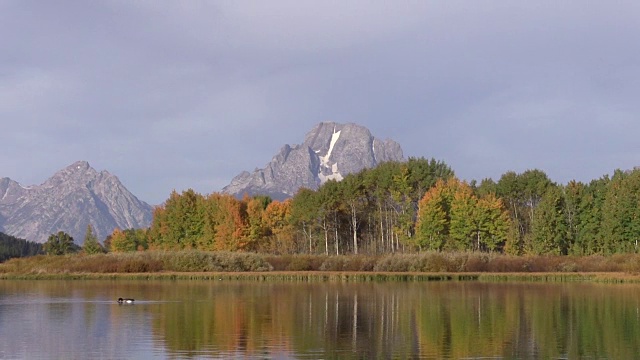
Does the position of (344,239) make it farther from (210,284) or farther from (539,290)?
(539,290)

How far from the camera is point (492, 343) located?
3588cm

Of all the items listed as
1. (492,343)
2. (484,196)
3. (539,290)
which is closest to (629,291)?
(539,290)

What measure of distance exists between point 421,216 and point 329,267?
16952 mm

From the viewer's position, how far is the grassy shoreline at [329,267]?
8488 cm

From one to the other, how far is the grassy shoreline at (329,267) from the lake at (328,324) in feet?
50.3

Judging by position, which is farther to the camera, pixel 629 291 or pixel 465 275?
pixel 465 275

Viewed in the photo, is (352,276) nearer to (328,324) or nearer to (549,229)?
(549,229)

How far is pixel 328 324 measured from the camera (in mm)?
43562

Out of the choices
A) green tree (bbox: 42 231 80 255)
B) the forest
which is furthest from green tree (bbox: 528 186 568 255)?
green tree (bbox: 42 231 80 255)

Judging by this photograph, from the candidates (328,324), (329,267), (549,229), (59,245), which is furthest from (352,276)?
(59,245)

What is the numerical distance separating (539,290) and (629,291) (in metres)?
6.65

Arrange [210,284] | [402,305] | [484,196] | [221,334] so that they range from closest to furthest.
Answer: [221,334] < [402,305] < [210,284] < [484,196]

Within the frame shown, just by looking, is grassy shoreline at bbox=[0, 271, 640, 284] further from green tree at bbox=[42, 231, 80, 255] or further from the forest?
green tree at bbox=[42, 231, 80, 255]

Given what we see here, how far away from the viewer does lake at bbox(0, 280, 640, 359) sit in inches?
1342
